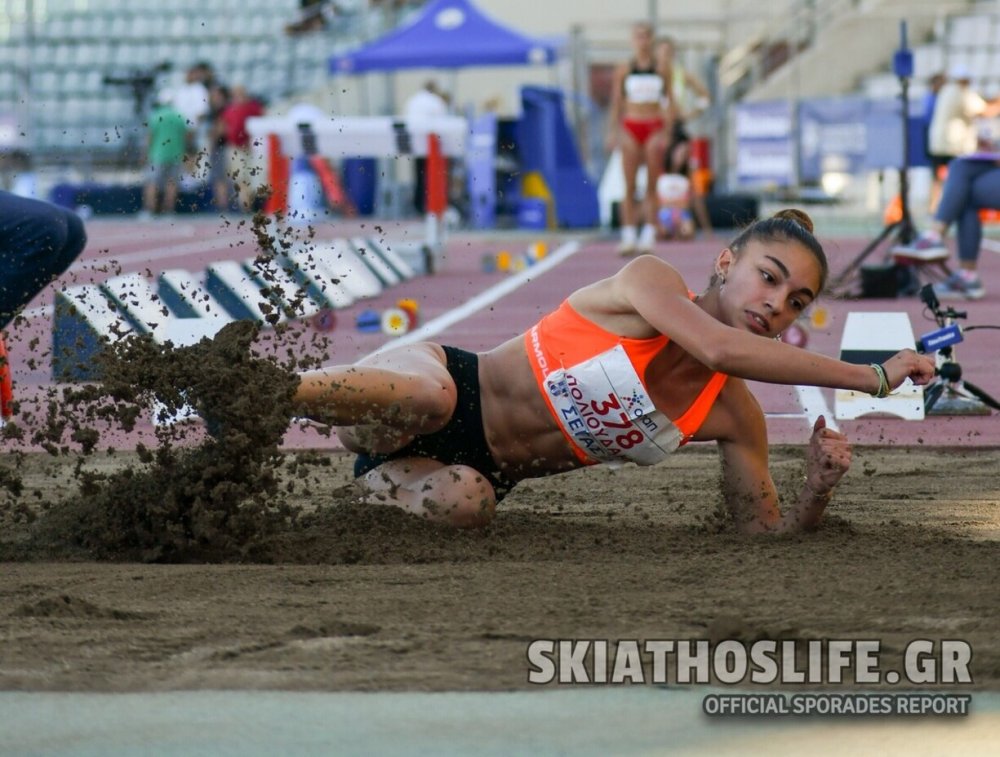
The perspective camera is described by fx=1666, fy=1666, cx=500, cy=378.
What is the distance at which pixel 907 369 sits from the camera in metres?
4.42

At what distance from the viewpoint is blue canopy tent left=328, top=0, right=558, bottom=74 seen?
23.8 metres

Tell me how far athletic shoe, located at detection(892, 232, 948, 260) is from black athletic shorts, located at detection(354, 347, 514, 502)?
8.17 m

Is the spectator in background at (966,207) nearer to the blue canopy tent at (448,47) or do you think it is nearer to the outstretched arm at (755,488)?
the outstretched arm at (755,488)

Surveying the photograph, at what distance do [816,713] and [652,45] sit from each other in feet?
56.3

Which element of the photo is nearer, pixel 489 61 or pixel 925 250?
pixel 925 250

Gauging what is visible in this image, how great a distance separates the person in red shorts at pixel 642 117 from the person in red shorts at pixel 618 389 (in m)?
13.5

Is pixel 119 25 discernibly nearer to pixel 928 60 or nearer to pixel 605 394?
pixel 928 60

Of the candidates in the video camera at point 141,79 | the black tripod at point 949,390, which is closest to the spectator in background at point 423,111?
the video camera at point 141,79

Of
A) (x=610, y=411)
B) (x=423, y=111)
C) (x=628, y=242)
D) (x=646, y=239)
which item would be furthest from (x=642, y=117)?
(x=610, y=411)

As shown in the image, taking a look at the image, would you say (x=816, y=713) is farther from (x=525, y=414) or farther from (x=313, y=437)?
(x=313, y=437)

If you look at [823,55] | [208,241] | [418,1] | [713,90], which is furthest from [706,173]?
[418,1]

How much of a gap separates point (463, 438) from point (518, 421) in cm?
18

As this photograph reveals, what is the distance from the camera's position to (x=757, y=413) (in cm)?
510

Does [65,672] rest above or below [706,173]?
above
